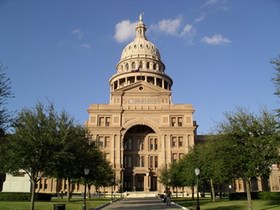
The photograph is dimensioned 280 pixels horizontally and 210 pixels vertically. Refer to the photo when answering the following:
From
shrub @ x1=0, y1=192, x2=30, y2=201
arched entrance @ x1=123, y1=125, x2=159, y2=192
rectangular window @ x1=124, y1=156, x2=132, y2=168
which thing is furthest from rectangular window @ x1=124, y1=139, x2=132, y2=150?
shrub @ x1=0, y1=192, x2=30, y2=201

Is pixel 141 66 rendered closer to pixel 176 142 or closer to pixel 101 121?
pixel 101 121

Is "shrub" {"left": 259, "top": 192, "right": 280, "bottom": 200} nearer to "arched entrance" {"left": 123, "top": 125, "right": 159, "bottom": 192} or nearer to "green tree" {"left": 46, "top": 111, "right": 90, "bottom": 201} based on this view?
"green tree" {"left": 46, "top": 111, "right": 90, "bottom": 201}

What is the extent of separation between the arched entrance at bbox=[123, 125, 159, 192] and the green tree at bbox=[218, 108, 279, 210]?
185 ft

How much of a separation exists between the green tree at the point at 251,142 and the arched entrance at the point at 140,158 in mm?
56287

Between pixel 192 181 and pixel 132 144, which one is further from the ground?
pixel 132 144

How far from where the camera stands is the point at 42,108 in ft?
94.3

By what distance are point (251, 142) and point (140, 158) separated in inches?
2380

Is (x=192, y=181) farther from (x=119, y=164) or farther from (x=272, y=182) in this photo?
(x=272, y=182)

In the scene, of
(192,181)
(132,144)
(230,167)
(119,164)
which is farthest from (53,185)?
(230,167)

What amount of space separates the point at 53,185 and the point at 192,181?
46.0 meters

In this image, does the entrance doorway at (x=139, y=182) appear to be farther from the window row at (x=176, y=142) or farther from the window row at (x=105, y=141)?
the window row at (x=176, y=142)

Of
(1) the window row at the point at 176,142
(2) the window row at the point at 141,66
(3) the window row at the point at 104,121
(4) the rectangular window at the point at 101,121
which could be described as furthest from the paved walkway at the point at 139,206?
(2) the window row at the point at 141,66

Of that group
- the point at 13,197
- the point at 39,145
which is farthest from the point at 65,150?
the point at 13,197

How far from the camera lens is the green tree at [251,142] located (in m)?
28.1
